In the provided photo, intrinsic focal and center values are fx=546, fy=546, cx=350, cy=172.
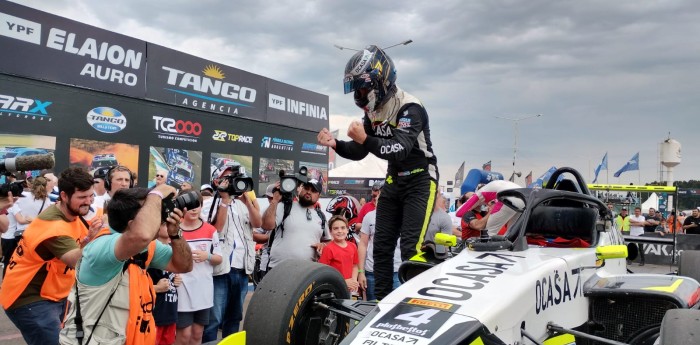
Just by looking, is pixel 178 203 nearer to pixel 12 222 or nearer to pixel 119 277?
pixel 119 277

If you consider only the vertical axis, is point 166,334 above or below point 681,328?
below

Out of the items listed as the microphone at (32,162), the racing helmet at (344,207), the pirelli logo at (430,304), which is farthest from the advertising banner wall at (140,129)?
the pirelli logo at (430,304)

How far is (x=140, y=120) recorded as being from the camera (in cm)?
1225

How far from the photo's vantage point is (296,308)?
10.0 feet

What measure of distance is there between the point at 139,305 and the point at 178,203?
63 cm

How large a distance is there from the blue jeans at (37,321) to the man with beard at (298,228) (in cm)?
238

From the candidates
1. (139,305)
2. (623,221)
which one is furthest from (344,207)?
(623,221)

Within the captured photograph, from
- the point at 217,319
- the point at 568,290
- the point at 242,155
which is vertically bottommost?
the point at 217,319

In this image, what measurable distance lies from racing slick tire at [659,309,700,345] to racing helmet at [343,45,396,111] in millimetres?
2195

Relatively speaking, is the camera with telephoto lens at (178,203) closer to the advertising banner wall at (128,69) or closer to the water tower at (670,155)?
the advertising banner wall at (128,69)

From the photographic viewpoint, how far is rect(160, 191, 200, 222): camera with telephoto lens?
3.17 meters

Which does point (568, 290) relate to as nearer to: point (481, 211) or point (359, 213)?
point (481, 211)

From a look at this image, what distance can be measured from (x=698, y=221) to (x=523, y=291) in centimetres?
1762

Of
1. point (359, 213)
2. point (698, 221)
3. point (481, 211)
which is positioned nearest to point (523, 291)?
point (481, 211)
